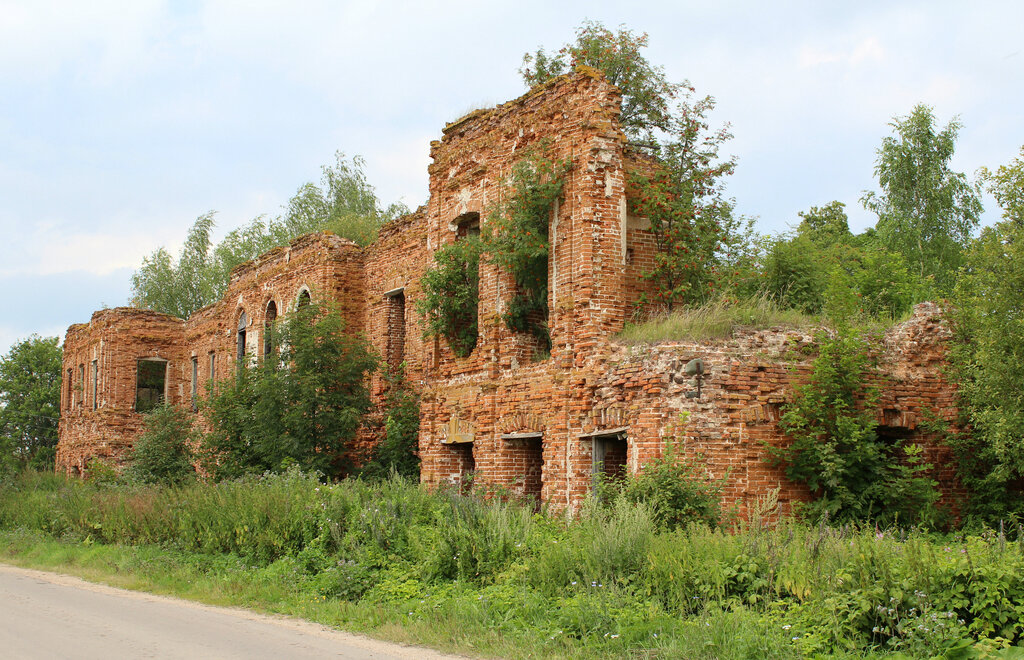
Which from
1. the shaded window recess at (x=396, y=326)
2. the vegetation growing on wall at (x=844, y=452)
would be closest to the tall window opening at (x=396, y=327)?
the shaded window recess at (x=396, y=326)

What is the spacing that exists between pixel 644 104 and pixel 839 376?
997 cm

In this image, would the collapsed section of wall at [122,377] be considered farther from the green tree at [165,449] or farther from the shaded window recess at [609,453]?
the shaded window recess at [609,453]

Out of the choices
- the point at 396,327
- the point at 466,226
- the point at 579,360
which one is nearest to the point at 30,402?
the point at 396,327

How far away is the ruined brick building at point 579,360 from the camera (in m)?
12.1

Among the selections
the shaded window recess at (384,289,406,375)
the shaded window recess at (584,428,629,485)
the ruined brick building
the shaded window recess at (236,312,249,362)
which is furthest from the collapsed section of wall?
the shaded window recess at (584,428,629,485)

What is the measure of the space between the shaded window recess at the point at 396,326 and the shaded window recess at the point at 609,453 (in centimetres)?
950

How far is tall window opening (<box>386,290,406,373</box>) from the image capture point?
22.3m

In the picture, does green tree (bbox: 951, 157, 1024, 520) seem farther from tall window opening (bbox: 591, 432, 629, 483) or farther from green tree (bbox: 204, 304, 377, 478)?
green tree (bbox: 204, 304, 377, 478)

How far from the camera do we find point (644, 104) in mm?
20203

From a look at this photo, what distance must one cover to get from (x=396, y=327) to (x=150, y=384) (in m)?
19.5

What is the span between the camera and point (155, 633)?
924 cm

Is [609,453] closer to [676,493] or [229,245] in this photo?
[676,493]

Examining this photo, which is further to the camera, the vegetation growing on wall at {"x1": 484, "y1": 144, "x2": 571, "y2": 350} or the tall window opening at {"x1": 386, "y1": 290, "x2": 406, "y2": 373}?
the tall window opening at {"x1": 386, "y1": 290, "x2": 406, "y2": 373}

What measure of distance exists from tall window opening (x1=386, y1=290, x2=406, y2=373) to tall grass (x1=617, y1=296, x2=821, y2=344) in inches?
394
